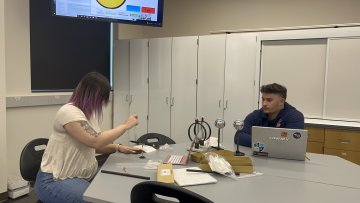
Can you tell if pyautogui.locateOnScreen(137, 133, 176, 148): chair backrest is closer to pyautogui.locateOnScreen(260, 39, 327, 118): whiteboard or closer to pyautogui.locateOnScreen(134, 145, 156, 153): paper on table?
pyautogui.locateOnScreen(134, 145, 156, 153): paper on table

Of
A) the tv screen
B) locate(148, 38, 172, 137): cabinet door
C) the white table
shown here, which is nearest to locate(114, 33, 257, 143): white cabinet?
locate(148, 38, 172, 137): cabinet door

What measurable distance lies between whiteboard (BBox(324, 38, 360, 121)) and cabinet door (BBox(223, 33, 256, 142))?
87 centimetres

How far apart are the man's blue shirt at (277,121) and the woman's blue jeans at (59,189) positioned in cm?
121

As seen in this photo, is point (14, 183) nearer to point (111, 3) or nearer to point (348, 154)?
point (111, 3)

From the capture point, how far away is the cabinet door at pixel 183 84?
4.26m

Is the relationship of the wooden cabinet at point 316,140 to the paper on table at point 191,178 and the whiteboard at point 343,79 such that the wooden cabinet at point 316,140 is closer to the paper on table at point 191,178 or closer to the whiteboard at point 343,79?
the whiteboard at point 343,79

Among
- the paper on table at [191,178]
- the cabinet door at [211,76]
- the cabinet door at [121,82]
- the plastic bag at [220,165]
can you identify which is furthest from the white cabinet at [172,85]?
the paper on table at [191,178]

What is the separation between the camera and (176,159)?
209 centimetres

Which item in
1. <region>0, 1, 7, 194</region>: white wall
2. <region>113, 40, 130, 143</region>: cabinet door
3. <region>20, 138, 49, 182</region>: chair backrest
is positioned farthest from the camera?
<region>113, 40, 130, 143</region>: cabinet door

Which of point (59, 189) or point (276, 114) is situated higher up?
point (276, 114)

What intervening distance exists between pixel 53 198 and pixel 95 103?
0.61 m

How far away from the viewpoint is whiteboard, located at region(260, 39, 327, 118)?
363cm

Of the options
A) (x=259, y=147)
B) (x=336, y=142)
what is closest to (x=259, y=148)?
(x=259, y=147)

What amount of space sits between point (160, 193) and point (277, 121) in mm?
1774
